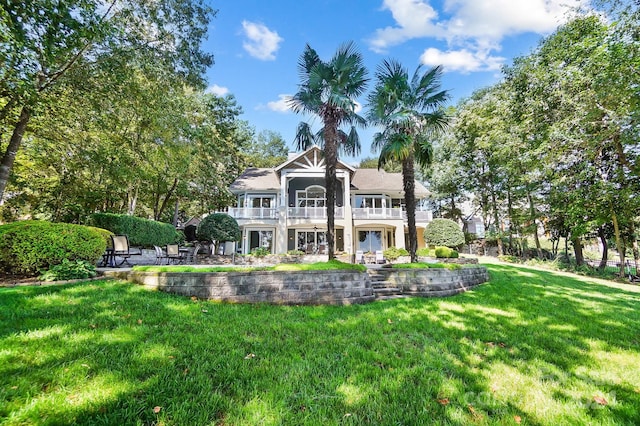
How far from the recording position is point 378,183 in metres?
22.1

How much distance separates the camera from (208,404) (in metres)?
2.26

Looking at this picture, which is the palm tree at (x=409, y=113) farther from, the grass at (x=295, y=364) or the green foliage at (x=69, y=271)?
the green foliage at (x=69, y=271)

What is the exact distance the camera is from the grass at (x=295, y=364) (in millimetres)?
2232

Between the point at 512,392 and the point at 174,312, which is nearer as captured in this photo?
the point at 512,392

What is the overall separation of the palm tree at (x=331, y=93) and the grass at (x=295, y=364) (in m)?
5.18

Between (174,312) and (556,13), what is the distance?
20.4 meters

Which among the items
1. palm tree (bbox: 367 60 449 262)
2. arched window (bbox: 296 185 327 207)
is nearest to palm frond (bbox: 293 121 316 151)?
palm tree (bbox: 367 60 449 262)

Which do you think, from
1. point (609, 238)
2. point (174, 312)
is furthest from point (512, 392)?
point (609, 238)

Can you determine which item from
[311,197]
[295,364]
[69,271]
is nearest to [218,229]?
[311,197]

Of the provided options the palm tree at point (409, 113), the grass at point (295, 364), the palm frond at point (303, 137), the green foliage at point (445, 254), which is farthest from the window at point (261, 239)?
the grass at point (295, 364)

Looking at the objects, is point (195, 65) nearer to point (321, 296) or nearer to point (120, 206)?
point (321, 296)

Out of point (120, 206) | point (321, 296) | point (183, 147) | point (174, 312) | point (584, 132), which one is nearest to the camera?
point (174, 312)

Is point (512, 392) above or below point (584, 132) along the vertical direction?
below

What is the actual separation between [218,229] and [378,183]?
42.6ft
